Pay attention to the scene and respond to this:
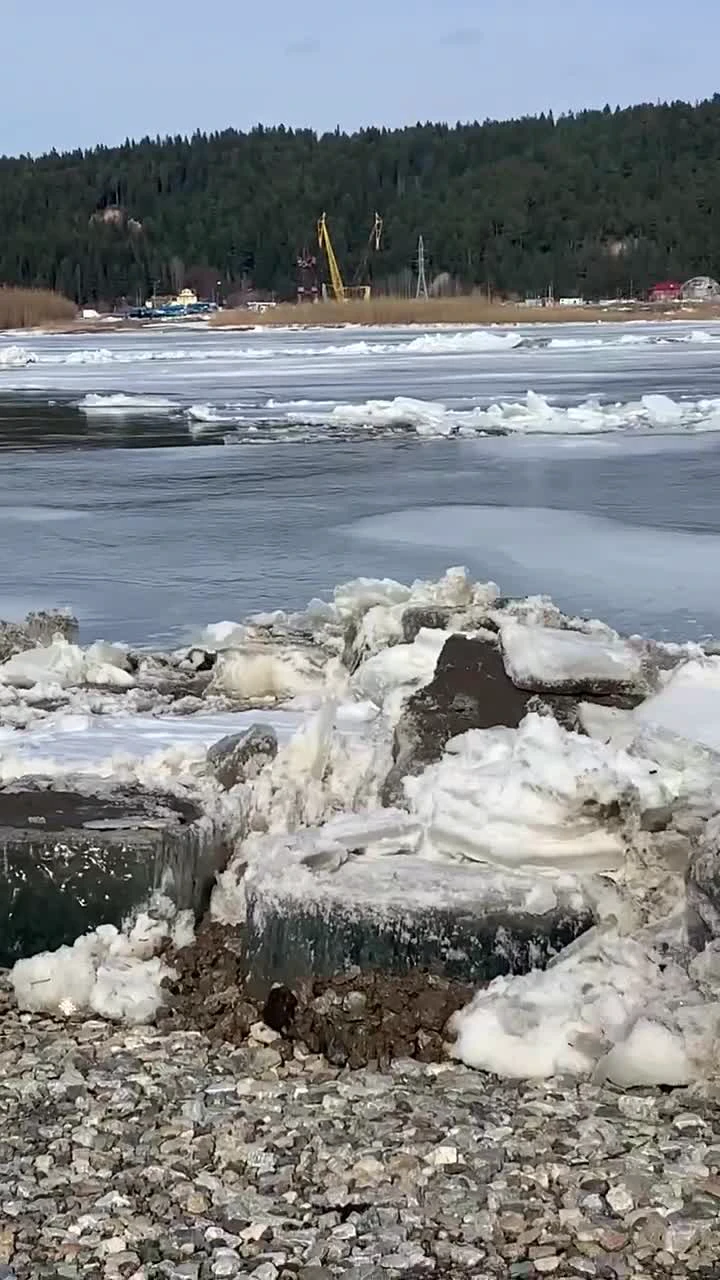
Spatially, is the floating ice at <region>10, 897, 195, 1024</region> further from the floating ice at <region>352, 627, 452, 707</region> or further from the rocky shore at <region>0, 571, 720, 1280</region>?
the floating ice at <region>352, 627, 452, 707</region>

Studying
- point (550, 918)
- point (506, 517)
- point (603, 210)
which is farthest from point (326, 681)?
point (603, 210)

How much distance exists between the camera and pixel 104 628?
6.68 metres

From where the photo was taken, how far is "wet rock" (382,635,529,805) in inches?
150

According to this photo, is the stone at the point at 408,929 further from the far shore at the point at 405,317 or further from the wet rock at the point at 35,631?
the far shore at the point at 405,317

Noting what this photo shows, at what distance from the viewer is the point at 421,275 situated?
98562 mm

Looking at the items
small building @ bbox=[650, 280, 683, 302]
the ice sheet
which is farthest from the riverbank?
the ice sheet

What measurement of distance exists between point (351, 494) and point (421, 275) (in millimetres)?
91161

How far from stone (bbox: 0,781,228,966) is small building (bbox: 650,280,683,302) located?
91.1 metres

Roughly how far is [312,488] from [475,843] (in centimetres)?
773

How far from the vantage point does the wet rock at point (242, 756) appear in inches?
150

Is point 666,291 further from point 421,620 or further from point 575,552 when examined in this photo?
point 421,620

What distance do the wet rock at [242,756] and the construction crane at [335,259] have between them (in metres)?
96.7

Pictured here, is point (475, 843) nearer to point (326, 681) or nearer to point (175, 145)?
point (326, 681)

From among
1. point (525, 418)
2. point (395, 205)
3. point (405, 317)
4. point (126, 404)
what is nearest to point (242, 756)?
point (525, 418)
